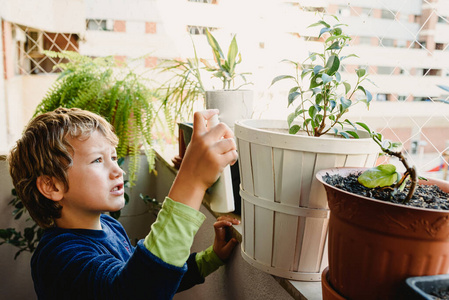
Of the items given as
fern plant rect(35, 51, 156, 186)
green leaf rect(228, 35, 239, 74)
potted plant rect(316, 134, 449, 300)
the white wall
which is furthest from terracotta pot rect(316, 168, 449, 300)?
the white wall

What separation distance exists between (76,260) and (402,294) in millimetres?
667

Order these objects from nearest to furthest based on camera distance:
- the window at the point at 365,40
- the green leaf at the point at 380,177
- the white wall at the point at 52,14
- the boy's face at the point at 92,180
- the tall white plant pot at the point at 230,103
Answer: the green leaf at the point at 380,177
the boy's face at the point at 92,180
the window at the point at 365,40
the tall white plant pot at the point at 230,103
the white wall at the point at 52,14

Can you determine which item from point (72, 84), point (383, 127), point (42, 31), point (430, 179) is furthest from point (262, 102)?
point (42, 31)

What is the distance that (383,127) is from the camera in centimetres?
110

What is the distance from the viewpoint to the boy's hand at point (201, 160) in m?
0.69

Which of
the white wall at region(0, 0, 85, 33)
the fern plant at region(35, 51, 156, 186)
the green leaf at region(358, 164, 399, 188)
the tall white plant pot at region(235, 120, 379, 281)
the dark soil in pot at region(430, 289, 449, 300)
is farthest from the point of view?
the white wall at region(0, 0, 85, 33)

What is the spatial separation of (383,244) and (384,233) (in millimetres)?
19

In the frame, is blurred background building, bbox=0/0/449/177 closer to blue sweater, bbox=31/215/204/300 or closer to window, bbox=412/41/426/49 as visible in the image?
window, bbox=412/41/426/49

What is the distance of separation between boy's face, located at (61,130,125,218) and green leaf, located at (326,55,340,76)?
586 mm

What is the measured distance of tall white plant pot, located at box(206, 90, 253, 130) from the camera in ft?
4.22

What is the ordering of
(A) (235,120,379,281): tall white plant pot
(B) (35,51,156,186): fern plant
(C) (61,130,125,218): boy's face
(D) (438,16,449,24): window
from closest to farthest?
(A) (235,120,379,281): tall white plant pot
(D) (438,16,449,24): window
(C) (61,130,125,218): boy's face
(B) (35,51,156,186): fern plant

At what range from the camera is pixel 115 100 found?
176 cm

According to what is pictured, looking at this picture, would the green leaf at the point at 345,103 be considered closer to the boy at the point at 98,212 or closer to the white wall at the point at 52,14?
the boy at the point at 98,212

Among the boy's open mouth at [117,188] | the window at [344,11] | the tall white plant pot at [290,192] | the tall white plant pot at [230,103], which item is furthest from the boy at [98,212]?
the window at [344,11]
